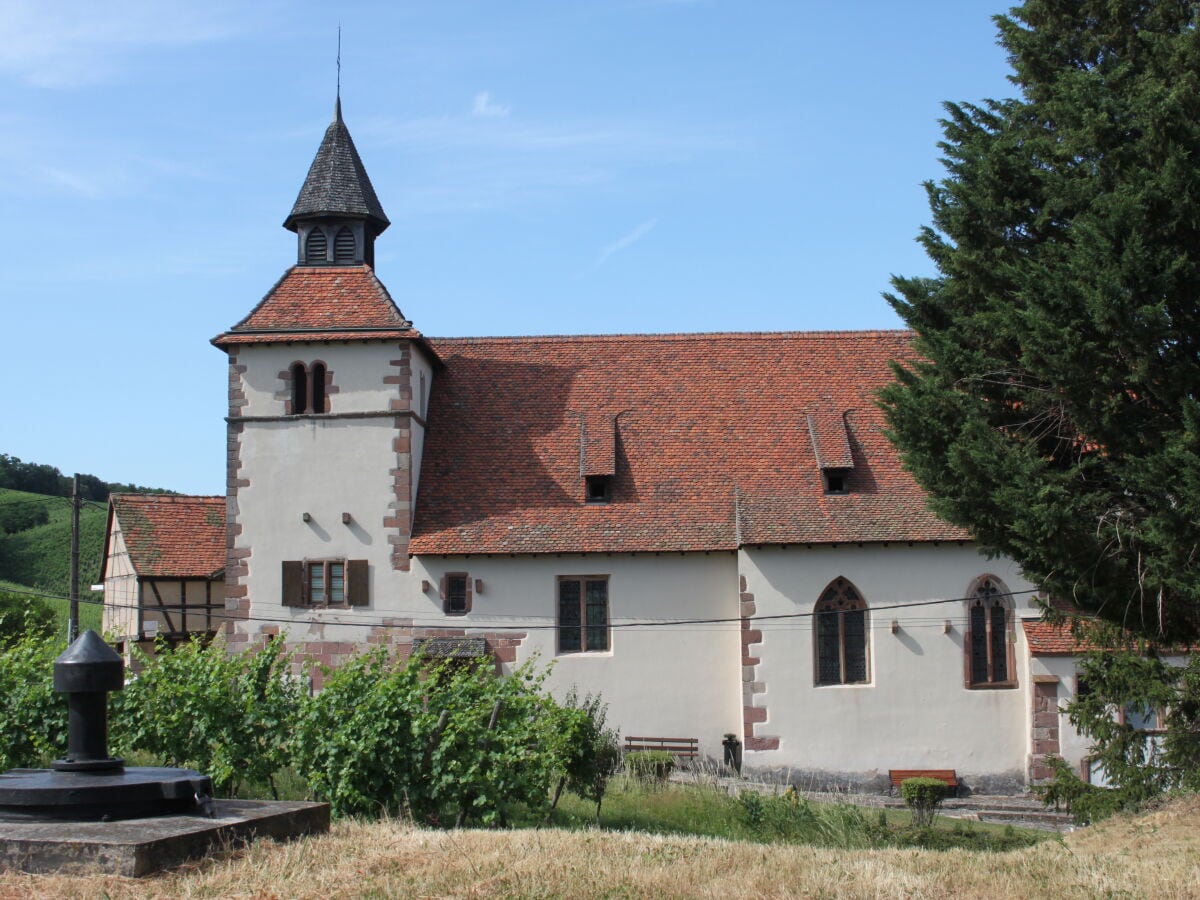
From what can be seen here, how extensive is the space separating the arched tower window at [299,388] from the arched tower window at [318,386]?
140 millimetres

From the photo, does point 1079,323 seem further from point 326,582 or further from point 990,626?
point 326,582

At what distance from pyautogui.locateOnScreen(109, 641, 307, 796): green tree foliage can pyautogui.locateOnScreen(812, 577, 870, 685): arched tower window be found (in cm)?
1084

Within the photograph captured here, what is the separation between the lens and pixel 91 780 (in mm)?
9289

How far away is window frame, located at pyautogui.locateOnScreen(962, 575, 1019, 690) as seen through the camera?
932 inches

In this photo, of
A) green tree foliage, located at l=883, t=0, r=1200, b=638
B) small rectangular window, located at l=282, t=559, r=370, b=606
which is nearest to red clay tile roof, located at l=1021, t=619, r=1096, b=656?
green tree foliage, located at l=883, t=0, r=1200, b=638

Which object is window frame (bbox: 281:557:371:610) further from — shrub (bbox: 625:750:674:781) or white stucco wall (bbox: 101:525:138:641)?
white stucco wall (bbox: 101:525:138:641)

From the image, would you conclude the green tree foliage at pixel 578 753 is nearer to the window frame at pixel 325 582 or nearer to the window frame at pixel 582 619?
the window frame at pixel 582 619

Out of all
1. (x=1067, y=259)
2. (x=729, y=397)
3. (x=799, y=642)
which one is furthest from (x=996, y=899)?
(x=729, y=397)

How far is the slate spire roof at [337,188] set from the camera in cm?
2728

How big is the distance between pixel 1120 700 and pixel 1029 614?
8.98 meters

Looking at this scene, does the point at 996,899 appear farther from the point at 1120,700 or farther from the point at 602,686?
the point at 602,686

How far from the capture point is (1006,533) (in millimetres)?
14492

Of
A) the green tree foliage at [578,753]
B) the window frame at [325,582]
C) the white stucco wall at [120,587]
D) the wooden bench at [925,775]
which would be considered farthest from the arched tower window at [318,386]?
the wooden bench at [925,775]

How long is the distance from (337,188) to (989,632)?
15564 millimetres
